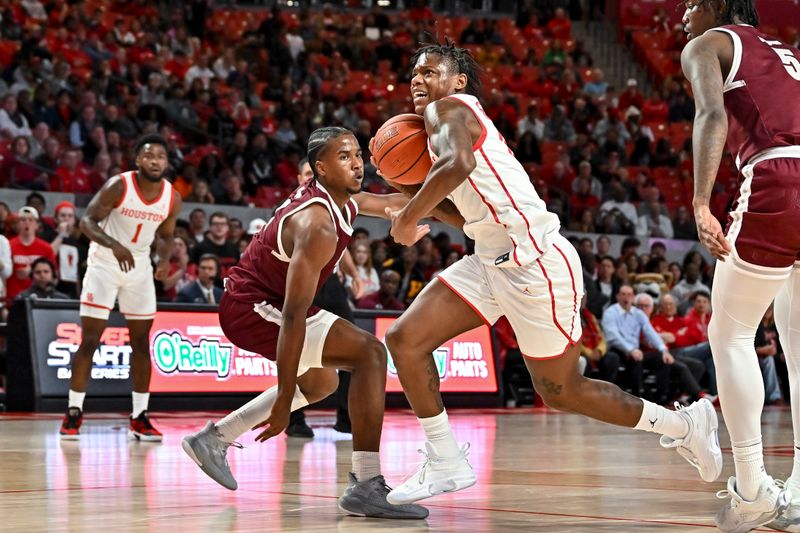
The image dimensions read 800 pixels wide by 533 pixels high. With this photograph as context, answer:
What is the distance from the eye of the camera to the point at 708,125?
3.95 meters

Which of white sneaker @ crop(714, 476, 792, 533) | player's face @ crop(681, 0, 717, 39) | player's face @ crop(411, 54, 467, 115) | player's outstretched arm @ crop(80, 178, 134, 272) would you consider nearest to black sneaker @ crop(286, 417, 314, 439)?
player's outstretched arm @ crop(80, 178, 134, 272)

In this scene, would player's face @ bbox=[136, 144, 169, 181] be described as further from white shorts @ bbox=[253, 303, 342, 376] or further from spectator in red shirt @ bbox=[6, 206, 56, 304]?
white shorts @ bbox=[253, 303, 342, 376]

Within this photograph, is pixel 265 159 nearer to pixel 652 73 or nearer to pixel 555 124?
pixel 555 124

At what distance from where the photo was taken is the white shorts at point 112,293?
27.8 ft

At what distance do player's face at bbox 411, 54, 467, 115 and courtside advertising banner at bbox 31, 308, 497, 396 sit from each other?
6.30 meters

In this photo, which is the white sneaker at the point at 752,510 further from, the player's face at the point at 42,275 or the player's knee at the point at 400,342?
the player's face at the point at 42,275

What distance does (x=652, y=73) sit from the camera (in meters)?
24.2

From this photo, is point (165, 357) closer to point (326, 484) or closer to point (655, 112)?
point (326, 484)

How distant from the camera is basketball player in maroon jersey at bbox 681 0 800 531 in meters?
3.98

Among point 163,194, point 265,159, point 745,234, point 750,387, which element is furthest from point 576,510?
point 265,159

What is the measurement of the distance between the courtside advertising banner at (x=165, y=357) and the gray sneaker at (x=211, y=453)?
5.51 metres

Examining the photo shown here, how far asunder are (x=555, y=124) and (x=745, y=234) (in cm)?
1676

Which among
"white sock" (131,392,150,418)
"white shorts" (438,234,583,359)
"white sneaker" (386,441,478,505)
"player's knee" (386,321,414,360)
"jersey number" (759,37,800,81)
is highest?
"jersey number" (759,37,800,81)

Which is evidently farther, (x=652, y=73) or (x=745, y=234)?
(x=652, y=73)
